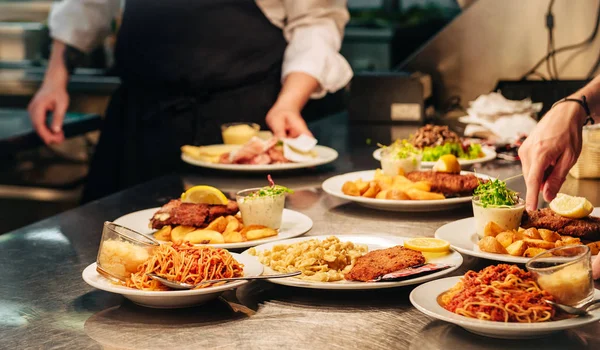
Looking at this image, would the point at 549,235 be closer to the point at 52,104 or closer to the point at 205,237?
the point at 205,237

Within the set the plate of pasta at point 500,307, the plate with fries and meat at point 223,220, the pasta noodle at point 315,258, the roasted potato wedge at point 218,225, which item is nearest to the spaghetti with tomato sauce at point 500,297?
the plate of pasta at point 500,307

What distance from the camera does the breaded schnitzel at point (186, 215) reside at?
77.5 inches

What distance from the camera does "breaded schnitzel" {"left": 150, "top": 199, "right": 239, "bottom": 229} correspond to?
1.97 metres

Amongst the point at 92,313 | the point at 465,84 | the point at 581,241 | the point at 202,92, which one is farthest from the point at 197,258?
the point at 465,84

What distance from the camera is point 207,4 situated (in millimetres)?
3256

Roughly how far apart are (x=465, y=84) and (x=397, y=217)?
2.11 m

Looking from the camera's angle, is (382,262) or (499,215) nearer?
(382,262)

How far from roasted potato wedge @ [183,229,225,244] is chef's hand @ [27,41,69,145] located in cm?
185

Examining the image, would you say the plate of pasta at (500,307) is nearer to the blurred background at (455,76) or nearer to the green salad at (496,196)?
the green salad at (496,196)

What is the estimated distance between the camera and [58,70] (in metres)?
3.65

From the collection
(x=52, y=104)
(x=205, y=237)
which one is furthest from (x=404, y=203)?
(x=52, y=104)

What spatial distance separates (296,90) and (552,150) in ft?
4.59

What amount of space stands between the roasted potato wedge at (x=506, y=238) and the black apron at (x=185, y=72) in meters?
1.73

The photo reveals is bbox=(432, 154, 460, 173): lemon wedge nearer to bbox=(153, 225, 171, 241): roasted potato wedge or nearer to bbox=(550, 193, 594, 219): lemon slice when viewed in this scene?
bbox=(550, 193, 594, 219): lemon slice
